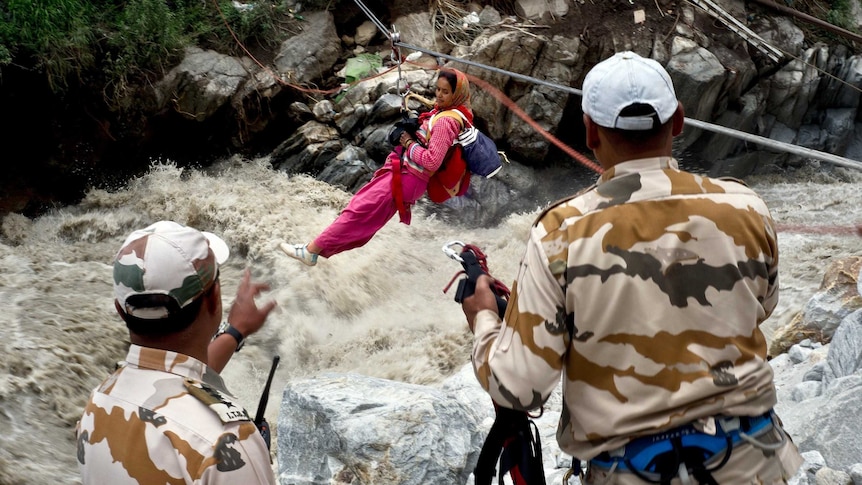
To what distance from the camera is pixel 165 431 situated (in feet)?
4.07

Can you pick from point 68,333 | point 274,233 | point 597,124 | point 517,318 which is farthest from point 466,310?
point 274,233

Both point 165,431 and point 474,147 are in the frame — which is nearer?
point 165,431

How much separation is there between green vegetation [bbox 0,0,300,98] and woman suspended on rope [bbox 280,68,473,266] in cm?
403

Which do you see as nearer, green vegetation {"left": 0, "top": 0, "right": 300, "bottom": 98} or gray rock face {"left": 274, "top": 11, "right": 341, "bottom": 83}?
green vegetation {"left": 0, "top": 0, "right": 300, "bottom": 98}

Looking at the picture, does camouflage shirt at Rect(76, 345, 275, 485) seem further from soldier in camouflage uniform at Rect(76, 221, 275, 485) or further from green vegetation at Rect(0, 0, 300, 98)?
green vegetation at Rect(0, 0, 300, 98)

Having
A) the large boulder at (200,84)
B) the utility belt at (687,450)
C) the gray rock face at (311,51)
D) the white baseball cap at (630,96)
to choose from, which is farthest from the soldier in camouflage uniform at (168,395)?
the gray rock face at (311,51)

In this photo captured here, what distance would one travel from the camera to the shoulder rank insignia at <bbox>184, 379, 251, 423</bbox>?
1278 mm

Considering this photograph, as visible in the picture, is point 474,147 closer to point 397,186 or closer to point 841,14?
point 397,186

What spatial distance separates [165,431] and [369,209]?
310 cm

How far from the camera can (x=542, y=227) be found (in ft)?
4.61

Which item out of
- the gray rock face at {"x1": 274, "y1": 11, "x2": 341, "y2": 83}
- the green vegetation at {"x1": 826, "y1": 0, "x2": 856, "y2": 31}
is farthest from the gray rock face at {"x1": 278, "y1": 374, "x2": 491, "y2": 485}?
the green vegetation at {"x1": 826, "y1": 0, "x2": 856, "y2": 31}

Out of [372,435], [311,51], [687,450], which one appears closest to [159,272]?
[687,450]

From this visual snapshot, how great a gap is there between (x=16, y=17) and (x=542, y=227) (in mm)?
7164

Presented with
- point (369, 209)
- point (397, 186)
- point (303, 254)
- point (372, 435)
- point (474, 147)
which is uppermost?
point (474, 147)
